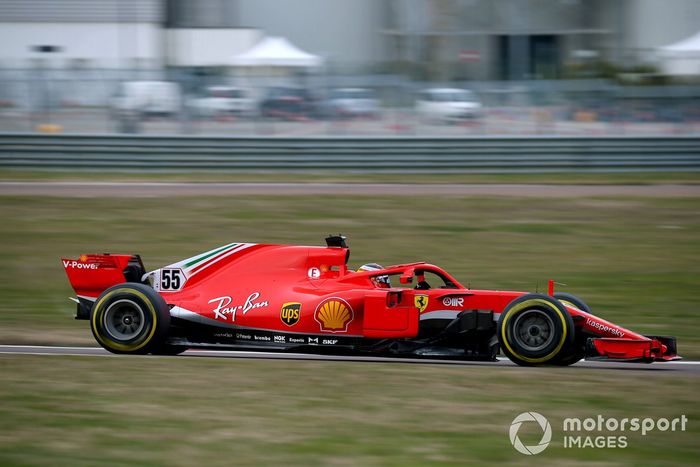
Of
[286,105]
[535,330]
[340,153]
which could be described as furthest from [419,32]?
[535,330]

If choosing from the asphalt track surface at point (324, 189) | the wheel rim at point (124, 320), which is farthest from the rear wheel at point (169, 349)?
the asphalt track surface at point (324, 189)

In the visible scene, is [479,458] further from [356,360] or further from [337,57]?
[337,57]

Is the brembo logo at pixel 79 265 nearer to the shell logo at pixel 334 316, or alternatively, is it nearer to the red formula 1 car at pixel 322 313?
the red formula 1 car at pixel 322 313

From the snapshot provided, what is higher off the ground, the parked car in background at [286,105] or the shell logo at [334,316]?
the parked car in background at [286,105]

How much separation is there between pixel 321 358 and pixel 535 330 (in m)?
2.17

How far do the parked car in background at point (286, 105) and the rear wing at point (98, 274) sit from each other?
13449mm

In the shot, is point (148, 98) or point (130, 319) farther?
point (148, 98)

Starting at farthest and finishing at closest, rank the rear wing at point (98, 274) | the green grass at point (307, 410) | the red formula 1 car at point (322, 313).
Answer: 1. the rear wing at point (98, 274)
2. the red formula 1 car at point (322, 313)
3. the green grass at point (307, 410)

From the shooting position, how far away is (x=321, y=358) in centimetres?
971

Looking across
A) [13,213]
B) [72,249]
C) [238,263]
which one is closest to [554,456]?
[238,263]

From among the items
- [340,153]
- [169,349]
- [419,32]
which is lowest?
[169,349]

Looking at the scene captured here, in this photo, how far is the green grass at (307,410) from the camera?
A: 670 cm

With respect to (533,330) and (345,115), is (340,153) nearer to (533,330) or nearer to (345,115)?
(345,115)

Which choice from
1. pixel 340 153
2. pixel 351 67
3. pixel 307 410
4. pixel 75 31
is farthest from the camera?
pixel 75 31
